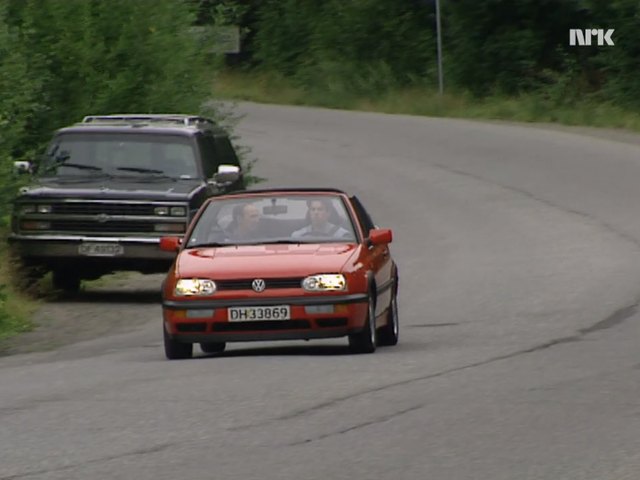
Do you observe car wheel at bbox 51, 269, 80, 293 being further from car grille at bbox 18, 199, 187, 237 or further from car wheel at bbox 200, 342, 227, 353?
car wheel at bbox 200, 342, 227, 353

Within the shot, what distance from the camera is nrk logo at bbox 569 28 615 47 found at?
50.4m

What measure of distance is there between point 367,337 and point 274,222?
145 centimetres

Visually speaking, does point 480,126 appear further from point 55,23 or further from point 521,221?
point 55,23

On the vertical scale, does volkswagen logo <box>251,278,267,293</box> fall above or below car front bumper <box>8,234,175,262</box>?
above

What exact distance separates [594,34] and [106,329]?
32.8 m

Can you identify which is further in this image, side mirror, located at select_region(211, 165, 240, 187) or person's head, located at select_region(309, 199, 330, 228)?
side mirror, located at select_region(211, 165, 240, 187)

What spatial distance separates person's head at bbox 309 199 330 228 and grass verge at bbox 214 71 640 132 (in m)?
28.0

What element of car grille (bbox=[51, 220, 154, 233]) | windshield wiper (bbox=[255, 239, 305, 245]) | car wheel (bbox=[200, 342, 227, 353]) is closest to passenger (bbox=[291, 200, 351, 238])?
windshield wiper (bbox=[255, 239, 305, 245])

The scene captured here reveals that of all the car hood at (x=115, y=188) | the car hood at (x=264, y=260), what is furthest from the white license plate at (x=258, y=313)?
the car hood at (x=115, y=188)

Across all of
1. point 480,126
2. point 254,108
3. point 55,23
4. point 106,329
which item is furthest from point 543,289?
point 254,108

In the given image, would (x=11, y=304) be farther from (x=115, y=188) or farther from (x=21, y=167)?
(x=115, y=188)

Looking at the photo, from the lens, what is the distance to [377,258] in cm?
1667

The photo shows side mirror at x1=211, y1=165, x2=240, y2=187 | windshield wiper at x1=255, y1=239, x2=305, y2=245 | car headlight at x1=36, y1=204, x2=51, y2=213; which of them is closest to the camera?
windshield wiper at x1=255, y1=239, x2=305, y2=245

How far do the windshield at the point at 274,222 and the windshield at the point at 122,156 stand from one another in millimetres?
6406
